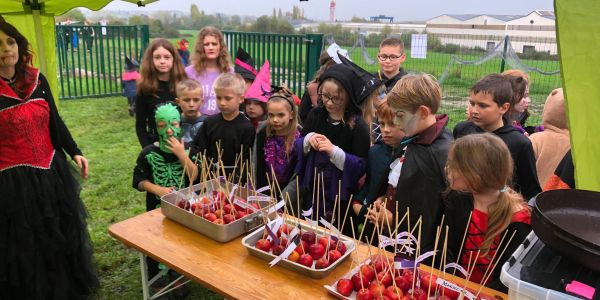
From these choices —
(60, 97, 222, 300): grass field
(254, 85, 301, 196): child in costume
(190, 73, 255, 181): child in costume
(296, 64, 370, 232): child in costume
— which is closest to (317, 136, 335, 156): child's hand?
(296, 64, 370, 232): child in costume

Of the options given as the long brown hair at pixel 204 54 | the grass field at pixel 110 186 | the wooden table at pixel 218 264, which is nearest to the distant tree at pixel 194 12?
the grass field at pixel 110 186

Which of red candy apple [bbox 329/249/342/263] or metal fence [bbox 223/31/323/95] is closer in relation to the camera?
red candy apple [bbox 329/249/342/263]

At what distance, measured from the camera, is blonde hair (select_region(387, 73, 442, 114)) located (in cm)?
238

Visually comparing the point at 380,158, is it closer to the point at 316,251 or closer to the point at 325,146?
the point at 325,146

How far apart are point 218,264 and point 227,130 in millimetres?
1391

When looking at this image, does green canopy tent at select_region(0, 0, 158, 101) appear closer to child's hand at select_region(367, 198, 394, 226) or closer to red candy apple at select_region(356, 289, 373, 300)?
child's hand at select_region(367, 198, 394, 226)

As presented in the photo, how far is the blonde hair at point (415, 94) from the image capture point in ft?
7.82

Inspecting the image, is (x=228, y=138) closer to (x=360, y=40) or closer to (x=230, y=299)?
(x=230, y=299)

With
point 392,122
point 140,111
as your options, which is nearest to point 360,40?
point 140,111

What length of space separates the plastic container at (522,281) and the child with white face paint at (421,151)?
0.75m

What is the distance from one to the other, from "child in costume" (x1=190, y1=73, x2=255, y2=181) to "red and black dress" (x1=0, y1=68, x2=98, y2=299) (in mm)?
919

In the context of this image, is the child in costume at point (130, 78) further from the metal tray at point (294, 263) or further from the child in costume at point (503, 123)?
the metal tray at point (294, 263)

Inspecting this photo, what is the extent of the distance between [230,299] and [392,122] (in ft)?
4.63

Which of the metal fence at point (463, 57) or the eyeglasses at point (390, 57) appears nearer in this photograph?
the eyeglasses at point (390, 57)
